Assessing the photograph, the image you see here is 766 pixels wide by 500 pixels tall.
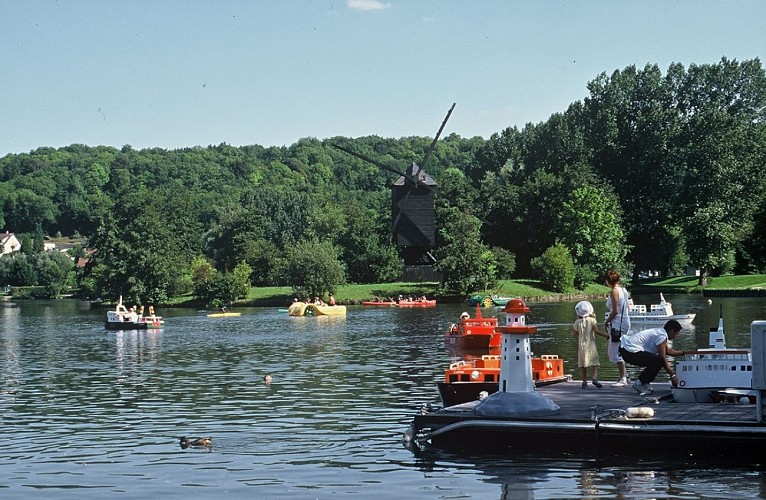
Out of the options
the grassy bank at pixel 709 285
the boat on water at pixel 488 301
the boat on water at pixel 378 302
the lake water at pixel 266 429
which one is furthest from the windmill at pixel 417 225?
the lake water at pixel 266 429

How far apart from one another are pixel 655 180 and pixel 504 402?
4132 inches

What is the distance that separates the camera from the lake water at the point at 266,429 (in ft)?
67.4

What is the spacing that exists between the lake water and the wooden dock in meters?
0.35

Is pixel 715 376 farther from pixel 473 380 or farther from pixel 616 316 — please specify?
pixel 473 380

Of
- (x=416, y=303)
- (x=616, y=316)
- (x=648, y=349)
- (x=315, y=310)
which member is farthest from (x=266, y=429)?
(x=416, y=303)

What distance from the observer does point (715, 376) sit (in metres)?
23.8

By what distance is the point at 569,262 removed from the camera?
117125mm

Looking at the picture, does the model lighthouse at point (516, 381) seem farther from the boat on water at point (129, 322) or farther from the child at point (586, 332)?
the boat on water at point (129, 322)

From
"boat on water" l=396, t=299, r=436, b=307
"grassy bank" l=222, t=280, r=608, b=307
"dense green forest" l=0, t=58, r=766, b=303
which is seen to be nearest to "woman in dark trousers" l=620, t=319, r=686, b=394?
"boat on water" l=396, t=299, r=436, b=307

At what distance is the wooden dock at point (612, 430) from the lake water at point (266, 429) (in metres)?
0.35

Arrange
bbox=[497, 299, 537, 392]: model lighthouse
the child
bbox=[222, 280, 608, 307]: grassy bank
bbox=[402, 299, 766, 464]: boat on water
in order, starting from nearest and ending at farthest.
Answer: bbox=[402, 299, 766, 464]: boat on water → bbox=[497, 299, 537, 392]: model lighthouse → the child → bbox=[222, 280, 608, 307]: grassy bank

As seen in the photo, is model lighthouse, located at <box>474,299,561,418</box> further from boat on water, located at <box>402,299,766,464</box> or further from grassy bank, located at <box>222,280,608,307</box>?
grassy bank, located at <box>222,280,608,307</box>

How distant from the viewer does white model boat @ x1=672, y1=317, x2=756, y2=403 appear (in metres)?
23.2

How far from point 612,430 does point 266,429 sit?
9.54 metres
